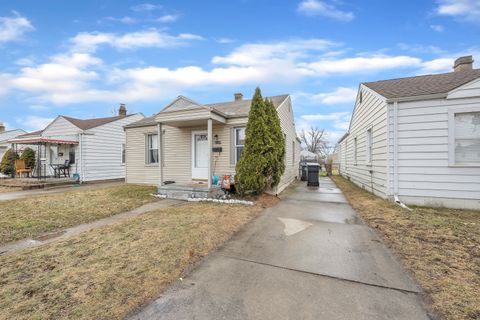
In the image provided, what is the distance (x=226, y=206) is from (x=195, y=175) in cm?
368

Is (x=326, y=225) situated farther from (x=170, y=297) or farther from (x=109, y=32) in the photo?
(x=109, y=32)

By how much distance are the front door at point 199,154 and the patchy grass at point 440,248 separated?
6324mm

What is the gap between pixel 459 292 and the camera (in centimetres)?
244

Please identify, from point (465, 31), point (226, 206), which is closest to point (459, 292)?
point (226, 206)

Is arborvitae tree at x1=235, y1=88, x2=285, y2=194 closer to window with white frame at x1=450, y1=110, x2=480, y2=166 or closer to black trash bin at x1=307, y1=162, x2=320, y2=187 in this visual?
black trash bin at x1=307, y1=162, x2=320, y2=187

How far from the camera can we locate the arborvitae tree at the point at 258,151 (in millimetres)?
7520

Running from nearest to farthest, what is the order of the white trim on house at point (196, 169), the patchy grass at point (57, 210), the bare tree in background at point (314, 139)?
the patchy grass at point (57, 210)
the white trim on house at point (196, 169)
the bare tree in background at point (314, 139)

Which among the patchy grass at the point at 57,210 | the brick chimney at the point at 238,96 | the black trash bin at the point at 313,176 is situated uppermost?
the brick chimney at the point at 238,96

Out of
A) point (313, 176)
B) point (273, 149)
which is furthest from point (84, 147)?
point (313, 176)

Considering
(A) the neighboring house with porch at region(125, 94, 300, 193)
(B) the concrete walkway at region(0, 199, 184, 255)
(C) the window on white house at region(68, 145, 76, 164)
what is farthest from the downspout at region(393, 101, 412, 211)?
(C) the window on white house at region(68, 145, 76, 164)

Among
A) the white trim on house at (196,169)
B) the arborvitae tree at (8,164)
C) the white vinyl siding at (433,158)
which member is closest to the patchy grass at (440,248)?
the white vinyl siding at (433,158)

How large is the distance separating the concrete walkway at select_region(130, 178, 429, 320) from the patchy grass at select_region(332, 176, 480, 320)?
8.4 inches

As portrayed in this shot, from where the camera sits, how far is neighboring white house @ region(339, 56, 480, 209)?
6199 mm

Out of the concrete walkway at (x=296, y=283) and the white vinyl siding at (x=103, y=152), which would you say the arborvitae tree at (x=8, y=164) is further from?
the concrete walkway at (x=296, y=283)
